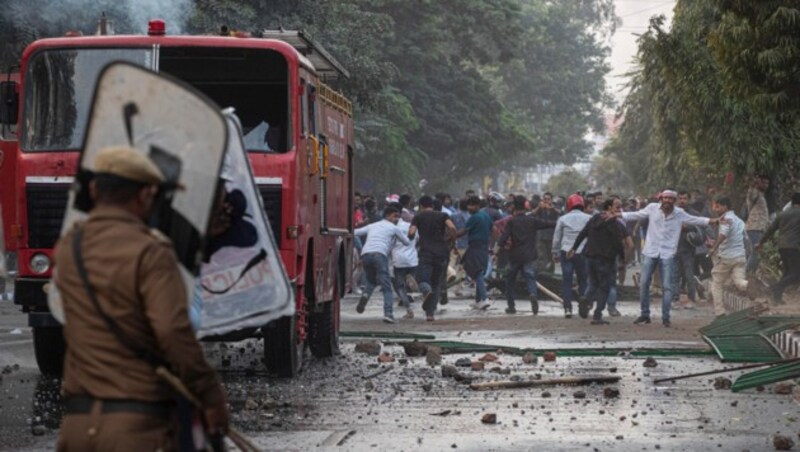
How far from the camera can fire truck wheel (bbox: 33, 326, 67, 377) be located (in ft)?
45.2

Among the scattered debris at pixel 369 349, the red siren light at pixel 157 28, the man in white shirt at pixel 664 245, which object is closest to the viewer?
the red siren light at pixel 157 28

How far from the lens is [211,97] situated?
13562 millimetres

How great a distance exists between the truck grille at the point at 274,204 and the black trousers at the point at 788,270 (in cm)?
1075

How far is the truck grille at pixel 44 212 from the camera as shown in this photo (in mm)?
13203

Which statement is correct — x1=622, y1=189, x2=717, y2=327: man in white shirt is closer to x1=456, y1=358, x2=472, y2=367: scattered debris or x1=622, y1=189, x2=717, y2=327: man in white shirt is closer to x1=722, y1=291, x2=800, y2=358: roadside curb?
x1=722, y1=291, x2=800, y2=358: roadside curb

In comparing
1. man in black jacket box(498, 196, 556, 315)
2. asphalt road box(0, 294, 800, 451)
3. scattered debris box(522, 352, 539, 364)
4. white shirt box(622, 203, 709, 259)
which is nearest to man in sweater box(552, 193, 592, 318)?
man in black jacket box(498, 196, 556, 315)

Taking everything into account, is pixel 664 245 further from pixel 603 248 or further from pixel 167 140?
pixel 167 140

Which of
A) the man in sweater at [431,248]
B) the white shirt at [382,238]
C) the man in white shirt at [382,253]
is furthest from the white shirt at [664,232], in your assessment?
the white shirt at [382,238]

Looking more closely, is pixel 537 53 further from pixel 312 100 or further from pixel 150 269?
pixel 150 269

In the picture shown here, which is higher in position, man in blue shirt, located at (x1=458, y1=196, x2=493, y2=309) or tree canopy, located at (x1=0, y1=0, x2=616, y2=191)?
tree canopy, located at (x1=0, y1=0, x2=616, y2=191)

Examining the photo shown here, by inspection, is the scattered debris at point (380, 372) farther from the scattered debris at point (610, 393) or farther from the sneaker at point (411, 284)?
the sneaker at point (411, 284)

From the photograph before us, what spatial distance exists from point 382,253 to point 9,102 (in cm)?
1018

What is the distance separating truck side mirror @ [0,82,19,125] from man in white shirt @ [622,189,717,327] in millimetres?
10226

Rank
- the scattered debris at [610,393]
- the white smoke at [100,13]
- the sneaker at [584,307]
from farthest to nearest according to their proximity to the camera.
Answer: the sneaker at [584,307], the white smoke at [100,13], the scattered debris at [610,393]
